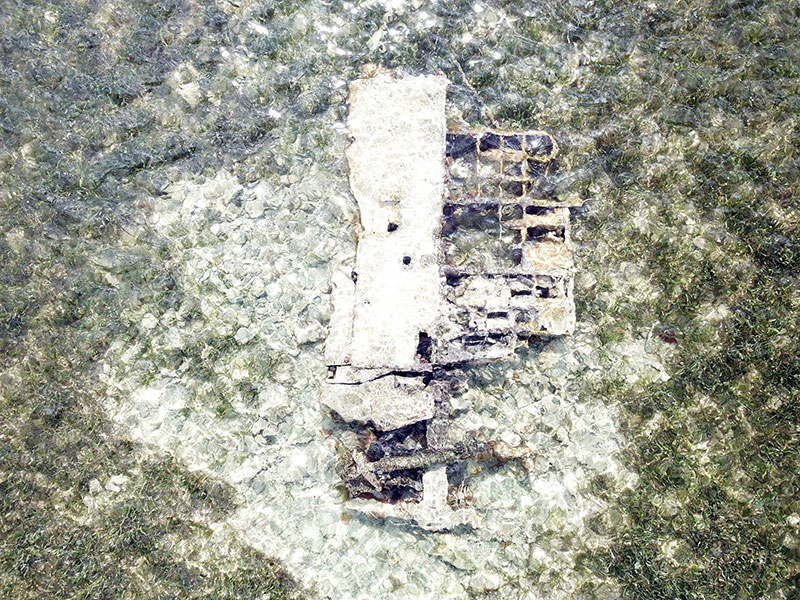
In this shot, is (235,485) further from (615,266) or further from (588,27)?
(588,27)

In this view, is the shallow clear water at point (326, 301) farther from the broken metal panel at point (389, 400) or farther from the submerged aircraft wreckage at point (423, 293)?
the broken metal panel at point (389, 400)

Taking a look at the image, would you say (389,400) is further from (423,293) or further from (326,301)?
Answer: (326,301)

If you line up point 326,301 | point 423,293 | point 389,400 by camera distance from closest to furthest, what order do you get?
point 389,400 → point 423,293 → point 326,301

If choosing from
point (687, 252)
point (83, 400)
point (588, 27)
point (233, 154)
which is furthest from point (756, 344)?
point (83, 400)

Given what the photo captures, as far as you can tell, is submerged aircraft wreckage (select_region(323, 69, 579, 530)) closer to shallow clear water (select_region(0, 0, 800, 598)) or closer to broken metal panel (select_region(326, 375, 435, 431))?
broken metal panel (select_region(326, 375, 435, 431))

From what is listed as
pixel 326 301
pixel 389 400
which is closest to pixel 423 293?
pixel 389 400

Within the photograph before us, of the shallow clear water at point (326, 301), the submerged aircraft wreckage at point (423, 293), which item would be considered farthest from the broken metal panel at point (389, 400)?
the shallow clear water at point (326, 301)

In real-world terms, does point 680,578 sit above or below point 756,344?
below
